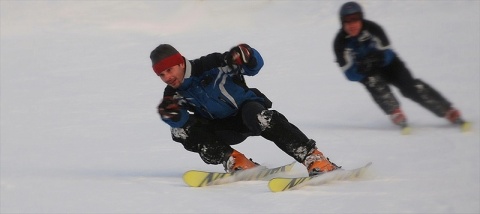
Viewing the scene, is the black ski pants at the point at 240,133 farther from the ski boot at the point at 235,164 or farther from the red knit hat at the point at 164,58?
the red knit hat at the point at 164,58

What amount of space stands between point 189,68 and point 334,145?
2.05 metres

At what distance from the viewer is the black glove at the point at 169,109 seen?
6.38m

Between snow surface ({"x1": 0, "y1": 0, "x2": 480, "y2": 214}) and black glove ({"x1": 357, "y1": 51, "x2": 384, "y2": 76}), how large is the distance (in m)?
0.55

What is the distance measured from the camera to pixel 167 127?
10.1m

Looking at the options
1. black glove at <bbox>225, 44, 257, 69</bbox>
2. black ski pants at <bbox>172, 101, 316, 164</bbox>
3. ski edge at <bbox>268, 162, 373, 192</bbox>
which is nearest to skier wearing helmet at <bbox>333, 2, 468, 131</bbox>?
black ski pants at <bbox>172, 101, 316, 164</bbox>

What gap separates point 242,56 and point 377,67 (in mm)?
2829

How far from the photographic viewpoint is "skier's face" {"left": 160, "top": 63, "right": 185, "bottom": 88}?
20.7 ft

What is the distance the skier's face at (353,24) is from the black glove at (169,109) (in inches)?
96.0

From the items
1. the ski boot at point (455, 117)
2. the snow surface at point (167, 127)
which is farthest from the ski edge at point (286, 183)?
the ski boot at point (455, 117)

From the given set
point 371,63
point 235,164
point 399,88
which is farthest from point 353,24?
point 235,164

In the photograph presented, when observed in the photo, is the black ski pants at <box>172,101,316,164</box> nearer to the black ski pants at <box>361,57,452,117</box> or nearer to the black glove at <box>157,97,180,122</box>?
the black glove at <box>157,97,180,122</box>

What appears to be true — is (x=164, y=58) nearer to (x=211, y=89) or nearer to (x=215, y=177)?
(x=211, y=89)

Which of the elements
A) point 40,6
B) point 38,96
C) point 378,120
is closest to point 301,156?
point 378,120

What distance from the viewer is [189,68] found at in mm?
6391
